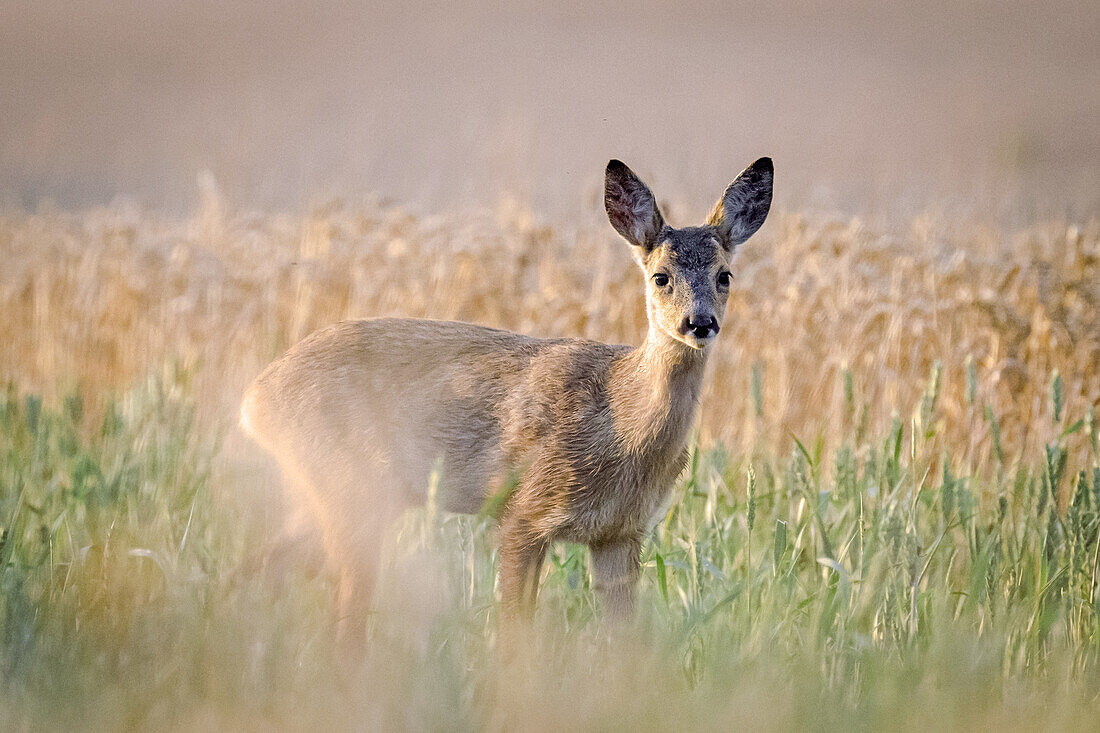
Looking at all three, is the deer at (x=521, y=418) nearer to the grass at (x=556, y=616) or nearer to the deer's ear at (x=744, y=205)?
the deer's ear at (x=744, y=205)

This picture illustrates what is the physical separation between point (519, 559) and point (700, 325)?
3.80ft

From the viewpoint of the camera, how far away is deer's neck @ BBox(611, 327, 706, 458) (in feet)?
14.5

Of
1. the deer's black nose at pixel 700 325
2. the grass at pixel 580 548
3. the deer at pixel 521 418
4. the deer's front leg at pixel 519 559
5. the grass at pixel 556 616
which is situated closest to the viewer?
the grass at pixel 556 616

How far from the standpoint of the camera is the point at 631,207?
475cm

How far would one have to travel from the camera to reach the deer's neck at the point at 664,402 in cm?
441

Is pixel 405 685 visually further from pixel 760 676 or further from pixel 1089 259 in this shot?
pixel 1089 259

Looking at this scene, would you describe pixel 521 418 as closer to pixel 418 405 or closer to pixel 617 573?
pixel 418 405

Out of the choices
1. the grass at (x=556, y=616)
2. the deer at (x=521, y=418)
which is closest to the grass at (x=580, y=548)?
the grass at (x=556, y=616)

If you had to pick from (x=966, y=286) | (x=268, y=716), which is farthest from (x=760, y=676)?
(x=966, y=286)

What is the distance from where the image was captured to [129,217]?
1062cm

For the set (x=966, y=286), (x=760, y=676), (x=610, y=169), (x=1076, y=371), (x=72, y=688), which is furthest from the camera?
(x=966, y=286)

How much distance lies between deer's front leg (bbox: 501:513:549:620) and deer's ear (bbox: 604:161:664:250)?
52.4 inches

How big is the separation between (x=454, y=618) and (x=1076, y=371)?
19.6 ft

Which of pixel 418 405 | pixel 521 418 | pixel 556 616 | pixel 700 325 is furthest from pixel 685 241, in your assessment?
pixel 556 616
